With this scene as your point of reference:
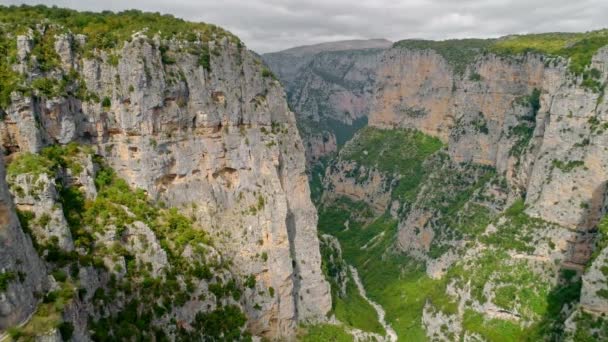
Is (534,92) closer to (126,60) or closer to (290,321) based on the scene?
(290,321)

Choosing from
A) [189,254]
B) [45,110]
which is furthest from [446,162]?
[45,110]

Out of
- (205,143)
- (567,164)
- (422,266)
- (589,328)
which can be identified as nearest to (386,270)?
(422,266)

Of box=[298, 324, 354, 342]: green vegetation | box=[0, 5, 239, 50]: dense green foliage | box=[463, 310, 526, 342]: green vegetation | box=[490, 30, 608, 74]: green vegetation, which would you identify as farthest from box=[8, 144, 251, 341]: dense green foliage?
box=[490, 30, 608, 74]: green vegetation

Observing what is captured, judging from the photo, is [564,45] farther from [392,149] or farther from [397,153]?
[392,149]

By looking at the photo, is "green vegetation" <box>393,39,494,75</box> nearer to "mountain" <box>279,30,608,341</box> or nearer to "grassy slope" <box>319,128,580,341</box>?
"mountain" <box>279,30,608,341</box>

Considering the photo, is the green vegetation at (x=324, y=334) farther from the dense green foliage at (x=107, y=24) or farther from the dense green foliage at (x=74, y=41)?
the dense green foliage at (x=107, y=24)

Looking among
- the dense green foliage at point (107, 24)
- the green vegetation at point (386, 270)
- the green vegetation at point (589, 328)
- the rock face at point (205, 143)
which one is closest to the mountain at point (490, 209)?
the green vegetation at point (589, 328)
